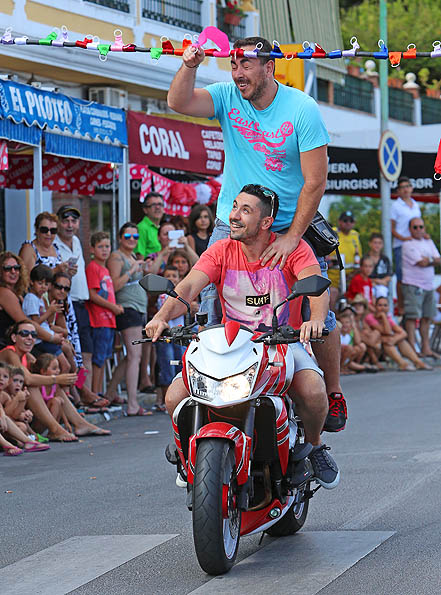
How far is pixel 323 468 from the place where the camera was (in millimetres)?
6578

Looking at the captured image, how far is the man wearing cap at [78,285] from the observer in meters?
13.6

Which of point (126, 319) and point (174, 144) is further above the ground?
point (174, 144)

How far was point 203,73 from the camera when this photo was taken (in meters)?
22.7

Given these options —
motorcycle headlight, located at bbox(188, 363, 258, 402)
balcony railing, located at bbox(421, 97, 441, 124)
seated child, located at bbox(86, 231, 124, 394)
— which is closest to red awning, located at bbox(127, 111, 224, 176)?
seated child, located at bbox(86, 231, 124, 394)

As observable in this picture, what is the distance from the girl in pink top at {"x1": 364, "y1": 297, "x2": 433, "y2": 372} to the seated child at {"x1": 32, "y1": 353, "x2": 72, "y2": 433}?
342 inches

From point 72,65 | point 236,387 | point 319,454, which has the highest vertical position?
point 72,65

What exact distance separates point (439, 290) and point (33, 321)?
14.4 m

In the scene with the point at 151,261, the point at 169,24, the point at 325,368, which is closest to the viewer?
the point at 325,368

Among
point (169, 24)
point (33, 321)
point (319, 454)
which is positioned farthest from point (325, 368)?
point (169, 24)

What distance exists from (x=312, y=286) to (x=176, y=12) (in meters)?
17.6

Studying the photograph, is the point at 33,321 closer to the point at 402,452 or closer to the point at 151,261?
the point at 151,261

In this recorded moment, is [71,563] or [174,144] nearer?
[71,563]

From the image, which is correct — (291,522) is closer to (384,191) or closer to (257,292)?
(257,292)

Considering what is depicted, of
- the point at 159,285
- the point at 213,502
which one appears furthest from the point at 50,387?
the point at 213,502
